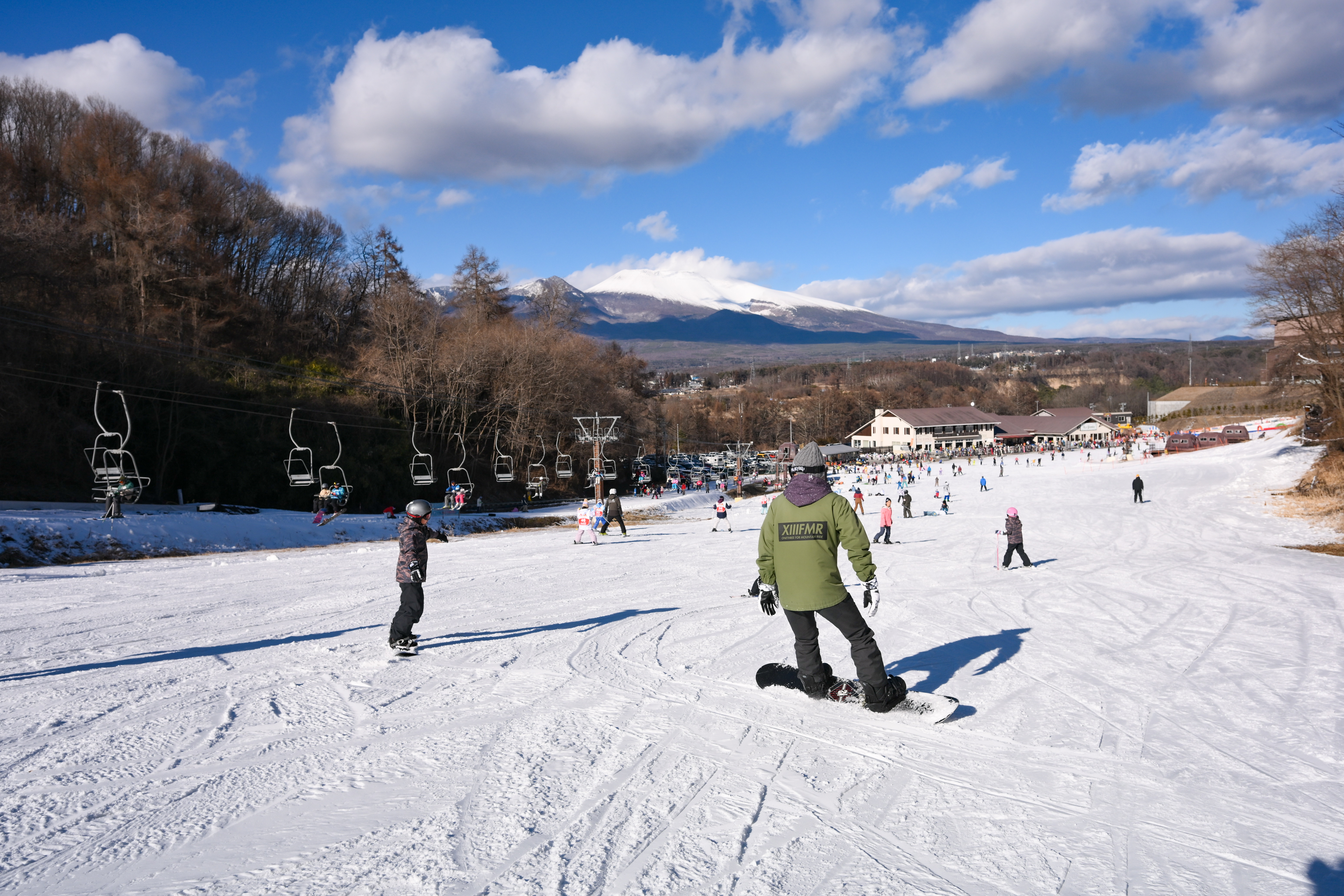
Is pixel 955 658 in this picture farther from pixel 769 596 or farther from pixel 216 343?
pixel 216 343

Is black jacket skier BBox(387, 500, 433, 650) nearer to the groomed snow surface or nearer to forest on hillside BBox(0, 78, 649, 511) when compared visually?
the groomed snow surface

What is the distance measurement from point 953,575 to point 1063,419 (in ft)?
428

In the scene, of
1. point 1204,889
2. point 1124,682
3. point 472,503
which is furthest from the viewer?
point 472,503

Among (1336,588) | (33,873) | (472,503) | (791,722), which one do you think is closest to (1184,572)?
(1336,588)

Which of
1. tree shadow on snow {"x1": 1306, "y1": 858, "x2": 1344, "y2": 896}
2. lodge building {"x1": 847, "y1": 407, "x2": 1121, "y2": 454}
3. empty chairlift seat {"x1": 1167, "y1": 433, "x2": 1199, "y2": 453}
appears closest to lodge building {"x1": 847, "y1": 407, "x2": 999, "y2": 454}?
lodge building {"x1": 847, "y1": 407, "x2": 1121, "y2": 454}

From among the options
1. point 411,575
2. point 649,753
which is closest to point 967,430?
point 411,575

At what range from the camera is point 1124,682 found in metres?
6.71

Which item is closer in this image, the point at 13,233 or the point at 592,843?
the point at 592,843

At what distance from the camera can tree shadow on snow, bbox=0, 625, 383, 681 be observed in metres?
6.75

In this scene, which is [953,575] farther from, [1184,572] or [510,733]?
[510,733]

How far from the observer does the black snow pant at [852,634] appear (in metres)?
5.23

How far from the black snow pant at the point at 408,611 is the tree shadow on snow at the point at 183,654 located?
1.50 meters

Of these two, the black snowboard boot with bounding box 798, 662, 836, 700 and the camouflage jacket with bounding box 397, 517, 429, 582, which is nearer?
the black snowboard boot with bounding box 798, 662, 836, 700

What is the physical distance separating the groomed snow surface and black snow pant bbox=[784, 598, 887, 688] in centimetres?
36
